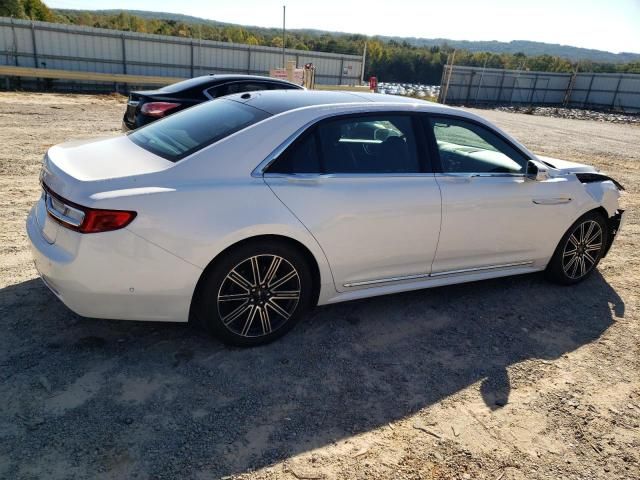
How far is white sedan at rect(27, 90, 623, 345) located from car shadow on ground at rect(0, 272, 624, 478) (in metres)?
0.30

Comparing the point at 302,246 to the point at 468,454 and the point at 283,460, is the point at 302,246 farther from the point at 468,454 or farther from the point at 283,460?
the point at 468,454

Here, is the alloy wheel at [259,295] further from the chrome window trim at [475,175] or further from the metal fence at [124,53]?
the metal fence at [124,53]

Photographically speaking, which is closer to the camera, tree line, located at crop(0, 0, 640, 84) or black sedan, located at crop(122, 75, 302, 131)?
black sedan, located at crop(122, 75, 302, 131)

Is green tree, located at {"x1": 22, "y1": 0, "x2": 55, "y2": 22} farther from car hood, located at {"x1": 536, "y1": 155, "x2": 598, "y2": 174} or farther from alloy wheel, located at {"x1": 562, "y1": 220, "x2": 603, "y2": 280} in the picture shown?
alloy wheel, located at {"x1": 562, "y1": 220, "x2": 603, "y2": 280}

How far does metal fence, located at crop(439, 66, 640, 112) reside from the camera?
A: 33.5 m

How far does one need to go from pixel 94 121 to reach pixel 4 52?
434 inches

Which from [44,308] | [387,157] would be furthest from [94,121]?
[387,157]

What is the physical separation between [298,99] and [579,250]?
3.10m

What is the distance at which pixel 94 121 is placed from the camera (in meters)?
12.9

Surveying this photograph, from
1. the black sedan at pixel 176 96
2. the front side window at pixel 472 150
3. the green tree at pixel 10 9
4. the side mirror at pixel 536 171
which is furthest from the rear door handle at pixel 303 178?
the green tree at pixel 10 9

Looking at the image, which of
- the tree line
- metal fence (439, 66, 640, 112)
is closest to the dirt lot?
metal fence (439, 66, 640, 112)

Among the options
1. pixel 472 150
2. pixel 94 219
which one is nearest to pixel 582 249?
pixel 472 150

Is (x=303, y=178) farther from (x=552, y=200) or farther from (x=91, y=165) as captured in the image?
(x=552, y=200)

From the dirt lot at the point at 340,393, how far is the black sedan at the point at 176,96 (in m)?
3.83
